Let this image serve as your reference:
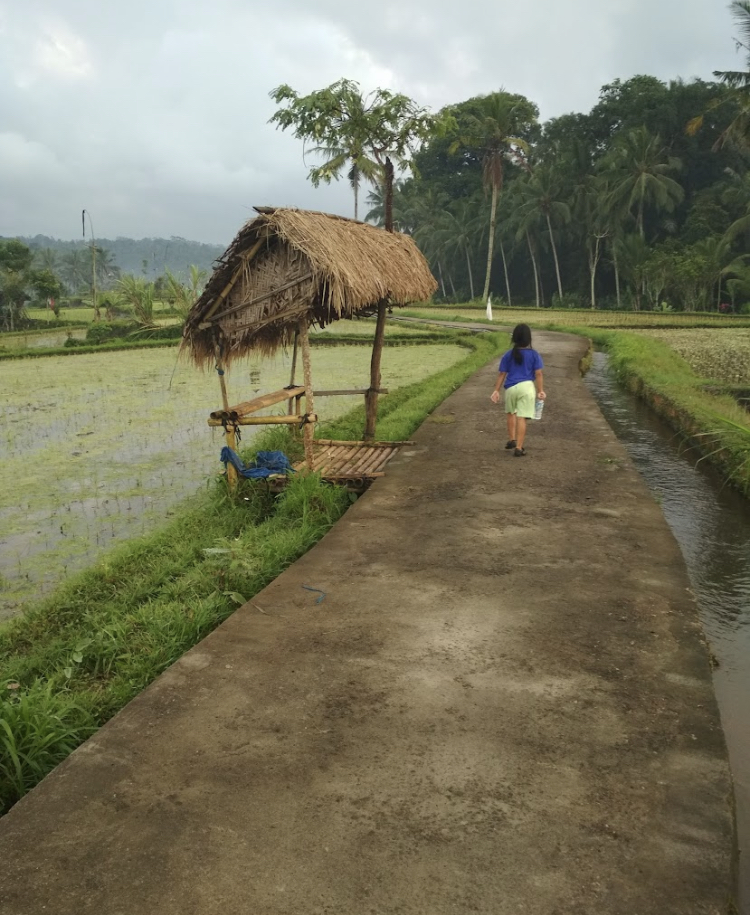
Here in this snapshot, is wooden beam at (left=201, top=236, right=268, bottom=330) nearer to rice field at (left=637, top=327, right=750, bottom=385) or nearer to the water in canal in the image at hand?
the water in canal

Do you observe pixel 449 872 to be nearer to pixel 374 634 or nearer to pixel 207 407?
pixel 374 634

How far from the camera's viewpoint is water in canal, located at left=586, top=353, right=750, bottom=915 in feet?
9.64

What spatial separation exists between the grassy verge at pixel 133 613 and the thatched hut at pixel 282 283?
0.81 metres

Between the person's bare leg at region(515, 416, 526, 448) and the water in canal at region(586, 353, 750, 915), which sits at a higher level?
the person's bare leg at region(515, 416, 526, 448)

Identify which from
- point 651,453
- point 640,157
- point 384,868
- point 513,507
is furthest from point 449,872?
point 640,157

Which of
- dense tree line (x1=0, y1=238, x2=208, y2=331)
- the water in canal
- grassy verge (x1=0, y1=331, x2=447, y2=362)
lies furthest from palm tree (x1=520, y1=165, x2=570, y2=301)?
the water in canal

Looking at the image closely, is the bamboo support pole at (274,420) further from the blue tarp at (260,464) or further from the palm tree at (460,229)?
the palm tree at (460,229)

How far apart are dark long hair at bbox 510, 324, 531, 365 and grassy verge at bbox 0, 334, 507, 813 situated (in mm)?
1882

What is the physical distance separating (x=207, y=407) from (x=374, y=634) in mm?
7769

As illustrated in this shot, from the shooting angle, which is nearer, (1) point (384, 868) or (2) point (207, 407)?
(1) point (384, 868)

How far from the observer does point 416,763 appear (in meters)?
2.32

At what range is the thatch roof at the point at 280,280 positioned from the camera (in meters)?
5.12

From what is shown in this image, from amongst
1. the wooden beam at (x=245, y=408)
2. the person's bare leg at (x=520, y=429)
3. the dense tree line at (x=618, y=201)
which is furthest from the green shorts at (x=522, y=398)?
the dense tree line at (x=618, y=201)

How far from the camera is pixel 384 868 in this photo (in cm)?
190
